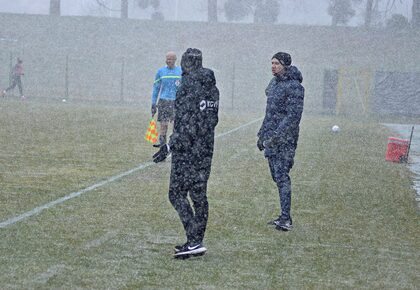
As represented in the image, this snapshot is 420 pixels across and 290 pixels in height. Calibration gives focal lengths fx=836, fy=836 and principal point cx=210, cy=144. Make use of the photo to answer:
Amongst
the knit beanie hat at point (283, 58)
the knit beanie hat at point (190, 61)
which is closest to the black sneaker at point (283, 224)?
the knit beanie hat at point (283, 58)

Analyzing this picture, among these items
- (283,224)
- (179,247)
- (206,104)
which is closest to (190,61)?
(206,104)

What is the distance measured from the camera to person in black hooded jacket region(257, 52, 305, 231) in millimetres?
9023

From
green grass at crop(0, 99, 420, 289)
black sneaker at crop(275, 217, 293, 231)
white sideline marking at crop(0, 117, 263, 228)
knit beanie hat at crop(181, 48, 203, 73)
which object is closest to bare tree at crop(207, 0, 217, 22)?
green grass at crop(0, 99, 420, 289)

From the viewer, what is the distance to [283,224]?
8992 millimetres

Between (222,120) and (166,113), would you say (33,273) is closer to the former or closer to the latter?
(166,113)

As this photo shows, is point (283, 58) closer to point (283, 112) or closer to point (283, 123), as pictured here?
point (283, 112)

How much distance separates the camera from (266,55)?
5456cm

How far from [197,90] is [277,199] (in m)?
4.16

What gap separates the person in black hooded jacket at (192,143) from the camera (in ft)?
23.9

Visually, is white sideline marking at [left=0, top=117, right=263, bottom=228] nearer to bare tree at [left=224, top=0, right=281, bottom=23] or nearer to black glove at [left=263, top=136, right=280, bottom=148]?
black glove at [left=263, top=136, right=280, bottom=148]

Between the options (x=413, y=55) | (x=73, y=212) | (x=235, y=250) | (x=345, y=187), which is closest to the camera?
(x=235, y=250)

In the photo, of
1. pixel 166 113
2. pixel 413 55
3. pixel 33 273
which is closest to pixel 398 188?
pixel 166 113

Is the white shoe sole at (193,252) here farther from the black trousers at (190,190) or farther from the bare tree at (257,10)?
the bare tree at (257,10)

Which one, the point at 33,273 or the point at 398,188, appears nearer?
the point at 33,273
